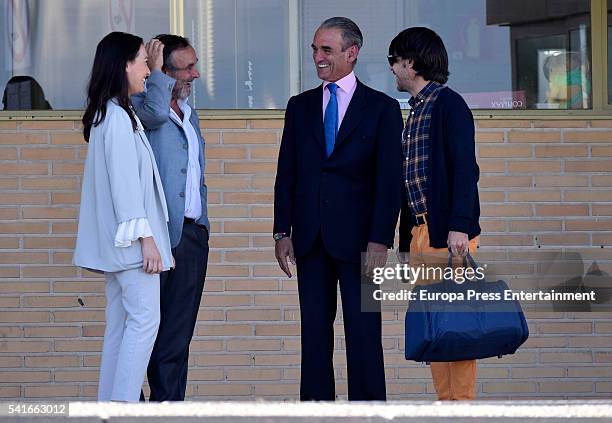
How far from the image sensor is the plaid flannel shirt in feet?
19.6

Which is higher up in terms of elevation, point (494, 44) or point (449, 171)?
point (494, 44)

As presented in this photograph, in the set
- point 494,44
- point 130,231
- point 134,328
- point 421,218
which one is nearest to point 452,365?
point 421,218

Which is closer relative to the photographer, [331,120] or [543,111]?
[331,120]

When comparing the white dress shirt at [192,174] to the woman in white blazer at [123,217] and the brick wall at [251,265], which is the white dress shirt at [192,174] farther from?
the brick wall at [251,265]

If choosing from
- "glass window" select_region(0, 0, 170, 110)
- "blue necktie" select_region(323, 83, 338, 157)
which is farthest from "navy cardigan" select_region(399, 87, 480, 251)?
"glass window" select_region(0, 0, 170, 110)

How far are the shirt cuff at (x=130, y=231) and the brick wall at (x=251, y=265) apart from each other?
5.95 feet

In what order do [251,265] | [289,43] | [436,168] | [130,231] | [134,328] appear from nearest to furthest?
1. [130,231]
2. [134,328]
3. [436,168]
4. [251,265]
5. [289,43]

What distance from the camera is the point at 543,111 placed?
7.35 metres

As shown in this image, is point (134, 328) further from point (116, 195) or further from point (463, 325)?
point (463, 325)

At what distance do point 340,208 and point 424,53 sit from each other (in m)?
0.84

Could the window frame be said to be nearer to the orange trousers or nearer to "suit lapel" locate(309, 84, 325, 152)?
"suit lapel" locate(309, 84, 325, 152)

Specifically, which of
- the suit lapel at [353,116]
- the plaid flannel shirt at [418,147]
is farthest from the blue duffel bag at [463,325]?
the suit lapel at [353,116]

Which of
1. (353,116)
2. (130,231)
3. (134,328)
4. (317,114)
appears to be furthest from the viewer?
(317,114)

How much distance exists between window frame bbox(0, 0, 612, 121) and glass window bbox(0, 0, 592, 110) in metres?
0.03
